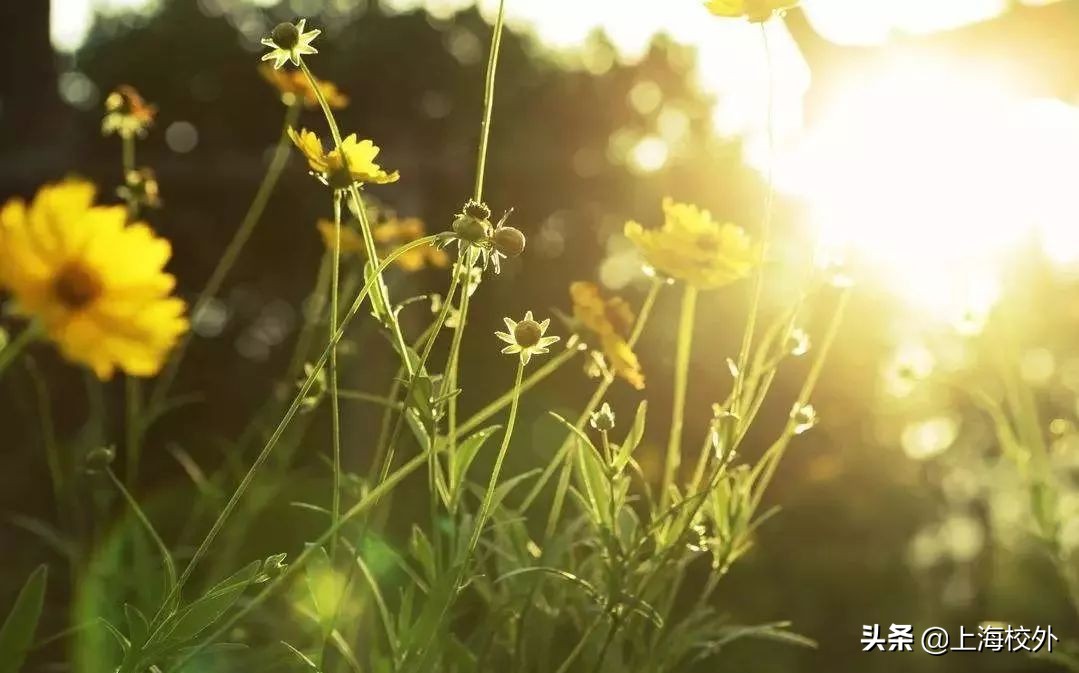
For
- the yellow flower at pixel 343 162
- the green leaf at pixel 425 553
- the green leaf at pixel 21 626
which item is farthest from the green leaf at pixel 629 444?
the green leaf at pixel 21 626

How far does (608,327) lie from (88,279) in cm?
43

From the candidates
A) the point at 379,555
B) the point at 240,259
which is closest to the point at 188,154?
the point at 240,259

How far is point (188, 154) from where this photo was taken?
7.97 feet

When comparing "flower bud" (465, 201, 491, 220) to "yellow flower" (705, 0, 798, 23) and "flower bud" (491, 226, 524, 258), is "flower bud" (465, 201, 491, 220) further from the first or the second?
"yellow flower" (705, 0, 798, 23)

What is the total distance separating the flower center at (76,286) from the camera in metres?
0.40

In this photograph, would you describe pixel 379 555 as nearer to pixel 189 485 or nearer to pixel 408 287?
pixel 408 287

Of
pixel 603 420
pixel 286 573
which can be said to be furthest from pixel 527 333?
pixel 286 573

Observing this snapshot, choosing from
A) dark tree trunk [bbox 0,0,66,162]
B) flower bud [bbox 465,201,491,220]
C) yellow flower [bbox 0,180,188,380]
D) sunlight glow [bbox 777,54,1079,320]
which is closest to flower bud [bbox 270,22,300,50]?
flower bud [bbox 465,201,491,220]

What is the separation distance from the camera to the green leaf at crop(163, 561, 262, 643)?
0.55 m

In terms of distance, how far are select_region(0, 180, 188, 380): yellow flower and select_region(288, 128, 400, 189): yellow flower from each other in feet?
0.63

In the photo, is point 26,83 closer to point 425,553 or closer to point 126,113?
point 126,113

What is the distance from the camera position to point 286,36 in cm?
66

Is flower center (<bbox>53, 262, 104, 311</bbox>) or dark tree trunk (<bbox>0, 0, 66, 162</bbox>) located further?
dark tree trunk (<bbox>0, 0, 66, 162</bbox>)

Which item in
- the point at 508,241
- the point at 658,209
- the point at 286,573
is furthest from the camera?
the point at 658,209
